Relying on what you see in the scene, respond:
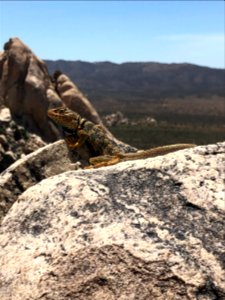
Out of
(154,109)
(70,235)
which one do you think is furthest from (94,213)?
(154,109)

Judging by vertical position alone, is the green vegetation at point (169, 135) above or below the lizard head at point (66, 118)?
below

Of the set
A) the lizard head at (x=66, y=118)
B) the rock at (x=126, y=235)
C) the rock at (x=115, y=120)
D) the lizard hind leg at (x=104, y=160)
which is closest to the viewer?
the rock at (x=126, y=235)

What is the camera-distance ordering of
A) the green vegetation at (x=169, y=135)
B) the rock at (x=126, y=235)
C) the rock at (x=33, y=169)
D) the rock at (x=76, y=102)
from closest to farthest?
the rock at (x=126, y=235)
the rock at (x=33, y=169)
the rock at (x=76, y=102)
the green vegetation at (x=169, y=135)

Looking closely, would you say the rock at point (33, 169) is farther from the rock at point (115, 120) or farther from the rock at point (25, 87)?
the rock at point (115, 120)

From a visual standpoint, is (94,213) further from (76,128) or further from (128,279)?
(76,128)

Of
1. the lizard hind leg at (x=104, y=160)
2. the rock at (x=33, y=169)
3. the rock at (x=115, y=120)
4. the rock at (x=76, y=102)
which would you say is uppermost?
the lizard hind leg at (x=104, y=160)

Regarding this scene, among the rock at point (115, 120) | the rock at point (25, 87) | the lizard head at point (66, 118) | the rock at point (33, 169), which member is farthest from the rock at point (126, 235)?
the rock at point (115, 120)

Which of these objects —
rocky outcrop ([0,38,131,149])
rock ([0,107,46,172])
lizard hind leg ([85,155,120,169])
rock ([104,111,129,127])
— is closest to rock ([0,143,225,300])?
lizard hind leg ([85,155,120,169])

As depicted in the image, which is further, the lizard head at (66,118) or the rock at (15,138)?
the rock at (15,138)
